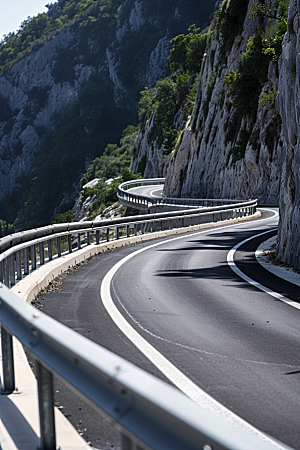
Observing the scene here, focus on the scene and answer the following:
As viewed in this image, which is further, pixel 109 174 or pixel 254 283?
pixel 109 174

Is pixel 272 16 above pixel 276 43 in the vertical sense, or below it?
above

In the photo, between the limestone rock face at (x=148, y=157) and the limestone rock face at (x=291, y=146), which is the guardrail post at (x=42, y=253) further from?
the limestone rock face at (x=148, y=157)

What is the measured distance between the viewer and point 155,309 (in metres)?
9.21

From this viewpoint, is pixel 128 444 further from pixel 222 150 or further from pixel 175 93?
pixel 175 93

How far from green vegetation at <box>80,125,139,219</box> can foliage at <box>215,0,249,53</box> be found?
28.1m

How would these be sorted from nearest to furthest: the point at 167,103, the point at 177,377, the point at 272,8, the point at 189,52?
the point at 177,377 < the point at 272,8 < the point at 189,52 < the point at 167,103

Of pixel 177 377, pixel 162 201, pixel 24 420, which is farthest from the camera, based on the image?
pixel 162 201

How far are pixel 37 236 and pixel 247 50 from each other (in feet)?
158

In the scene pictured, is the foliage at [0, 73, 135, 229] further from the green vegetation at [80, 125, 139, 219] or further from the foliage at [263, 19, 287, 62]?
the foliage at [263, 19, 287, 62]

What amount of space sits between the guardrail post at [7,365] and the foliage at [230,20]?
198 feet

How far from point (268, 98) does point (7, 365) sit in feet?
148

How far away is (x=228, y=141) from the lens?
58031 millimetres

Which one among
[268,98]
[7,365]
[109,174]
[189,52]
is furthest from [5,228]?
[7,365]

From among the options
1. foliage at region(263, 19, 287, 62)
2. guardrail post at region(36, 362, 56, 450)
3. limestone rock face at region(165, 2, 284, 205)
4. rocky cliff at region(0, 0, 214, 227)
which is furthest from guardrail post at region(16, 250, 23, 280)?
rocky cliff at region(0, 0, 214, 227)
